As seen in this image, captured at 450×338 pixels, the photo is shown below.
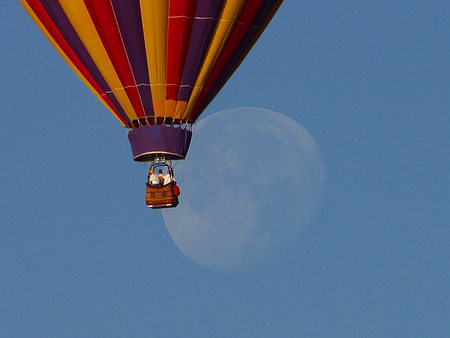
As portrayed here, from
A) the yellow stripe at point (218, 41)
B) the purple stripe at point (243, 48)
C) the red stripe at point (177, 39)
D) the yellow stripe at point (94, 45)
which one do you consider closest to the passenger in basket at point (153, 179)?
the yellow stripe at point (94, 45)

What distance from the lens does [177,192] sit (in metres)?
55.1

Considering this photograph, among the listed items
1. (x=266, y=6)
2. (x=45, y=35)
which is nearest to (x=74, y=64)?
(x=45, y=35)

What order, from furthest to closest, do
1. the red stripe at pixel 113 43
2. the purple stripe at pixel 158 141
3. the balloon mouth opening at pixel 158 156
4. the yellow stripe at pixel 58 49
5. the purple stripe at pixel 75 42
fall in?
the yellow stripe at pixel 58 49
the balloon mouth opening at pixel 158 156
the purple stripe at pixel 158 141
the purple stripe at pixel 75 42
the red stripe at pixel 113 43

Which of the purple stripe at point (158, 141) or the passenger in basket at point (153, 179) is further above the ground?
the purple stripe at point (158, 141)

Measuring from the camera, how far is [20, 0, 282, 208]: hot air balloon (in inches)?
2122

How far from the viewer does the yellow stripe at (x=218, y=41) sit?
54094mm

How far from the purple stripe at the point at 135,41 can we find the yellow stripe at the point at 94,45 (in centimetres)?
46

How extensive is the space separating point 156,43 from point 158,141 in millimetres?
2439

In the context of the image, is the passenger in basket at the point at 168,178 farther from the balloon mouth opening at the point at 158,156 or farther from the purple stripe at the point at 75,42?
the purple stripe at the point at 75,42

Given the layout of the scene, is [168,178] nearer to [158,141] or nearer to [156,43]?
[158,141]

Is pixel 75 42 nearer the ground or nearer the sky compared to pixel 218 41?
nearer the sky

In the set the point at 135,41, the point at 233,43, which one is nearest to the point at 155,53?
the point at 135,41

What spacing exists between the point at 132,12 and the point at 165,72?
6.38 feet

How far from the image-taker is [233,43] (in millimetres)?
55094
